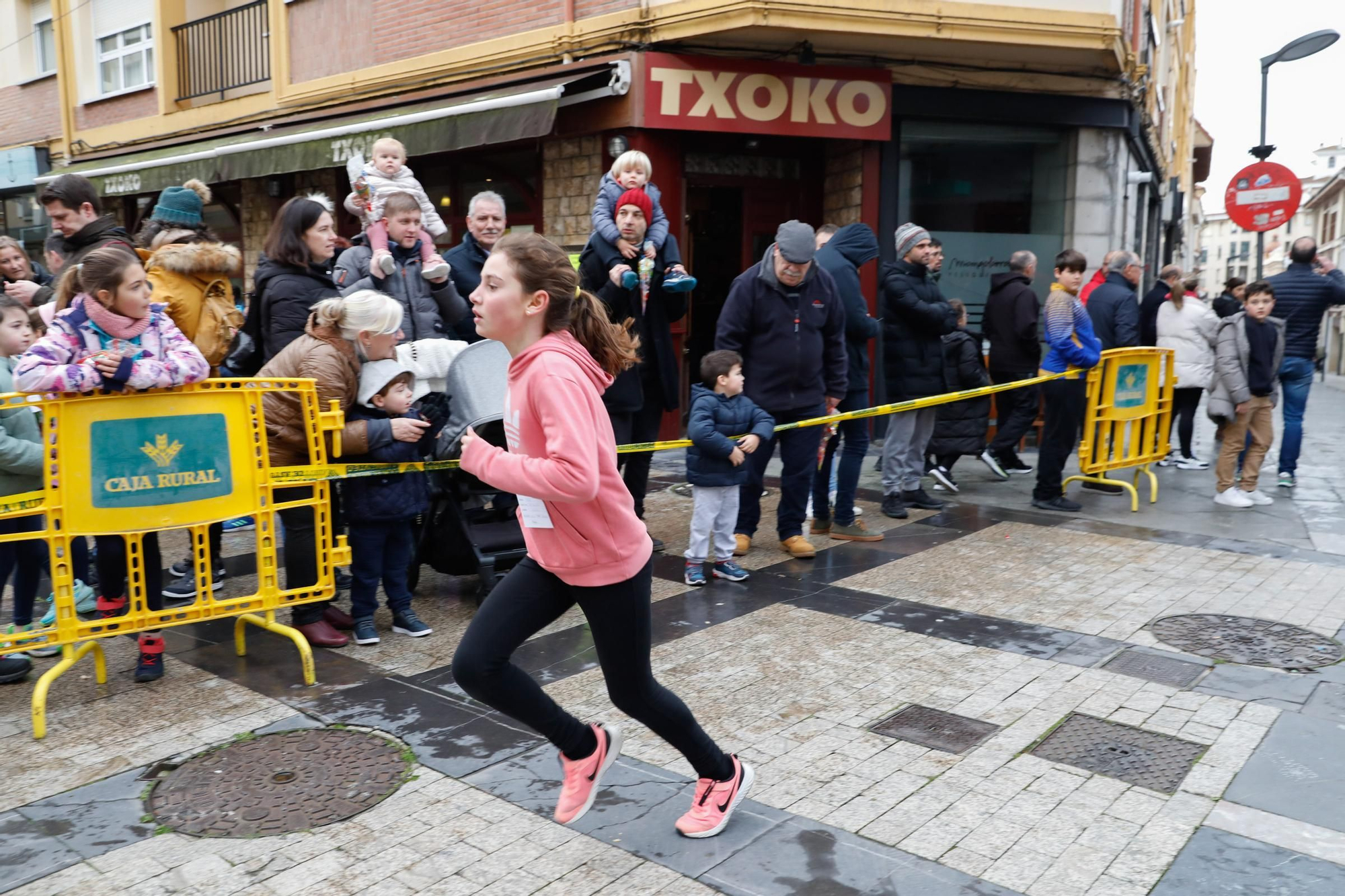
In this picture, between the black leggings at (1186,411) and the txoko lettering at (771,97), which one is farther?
the black leggings at (1186,411)

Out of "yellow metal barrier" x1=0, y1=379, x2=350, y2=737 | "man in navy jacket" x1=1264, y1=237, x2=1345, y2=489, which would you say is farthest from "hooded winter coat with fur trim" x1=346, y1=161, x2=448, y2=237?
"man in navy jacket" x1=1264, y1=237, x2=1345, y2=489

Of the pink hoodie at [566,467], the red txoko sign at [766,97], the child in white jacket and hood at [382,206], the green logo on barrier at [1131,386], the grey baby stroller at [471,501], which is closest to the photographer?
the pink hoodie at [566,467]

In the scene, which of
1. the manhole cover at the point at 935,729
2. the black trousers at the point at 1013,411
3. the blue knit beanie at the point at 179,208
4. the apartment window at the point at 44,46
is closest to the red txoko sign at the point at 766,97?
the black trousers at the point at 1013,411

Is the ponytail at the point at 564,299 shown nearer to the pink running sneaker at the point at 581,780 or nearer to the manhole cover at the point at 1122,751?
the pink running sneaker at the point at 581,780

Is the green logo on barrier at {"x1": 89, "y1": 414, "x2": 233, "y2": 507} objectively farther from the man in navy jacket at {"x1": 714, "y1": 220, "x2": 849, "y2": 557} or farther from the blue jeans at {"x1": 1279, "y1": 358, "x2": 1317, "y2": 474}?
the blue jeans at {"x1": 1279, "y1": 358, "x2": 1317, "y2": 474}

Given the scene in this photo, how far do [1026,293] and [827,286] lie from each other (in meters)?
3.58

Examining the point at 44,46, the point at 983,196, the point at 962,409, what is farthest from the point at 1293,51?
the point at 44,46

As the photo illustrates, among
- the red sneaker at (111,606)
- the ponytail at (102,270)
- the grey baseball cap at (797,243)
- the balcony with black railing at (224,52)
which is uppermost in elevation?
the balcony with black railing at (224,52)

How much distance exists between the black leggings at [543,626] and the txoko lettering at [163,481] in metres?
1.92

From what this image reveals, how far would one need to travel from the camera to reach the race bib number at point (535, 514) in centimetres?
293

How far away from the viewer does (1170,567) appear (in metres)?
6.48

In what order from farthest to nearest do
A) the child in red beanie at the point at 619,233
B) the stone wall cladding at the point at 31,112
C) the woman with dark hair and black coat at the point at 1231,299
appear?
the stone wall cladding at the point at 31,112, the woman with dark hair and black coat at the point at 1231,299, the child in red beanie at the point at 619,233

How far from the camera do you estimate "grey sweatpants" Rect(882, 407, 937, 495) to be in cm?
787

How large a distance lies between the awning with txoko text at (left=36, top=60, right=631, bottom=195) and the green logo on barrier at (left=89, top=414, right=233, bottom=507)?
19.7 feet
